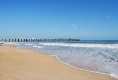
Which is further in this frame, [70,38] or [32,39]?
[70,38]

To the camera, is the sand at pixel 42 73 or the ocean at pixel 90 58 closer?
the sand at pixel 42 73

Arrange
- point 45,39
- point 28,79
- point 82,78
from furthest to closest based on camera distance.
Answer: point 45,39, point 82,78, point 28,79

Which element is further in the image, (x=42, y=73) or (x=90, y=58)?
(x=90, y=58)

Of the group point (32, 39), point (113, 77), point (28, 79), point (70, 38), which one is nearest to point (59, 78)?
point (28, 79)

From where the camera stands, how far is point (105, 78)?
21.7 ft

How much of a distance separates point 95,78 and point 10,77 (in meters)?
2.80

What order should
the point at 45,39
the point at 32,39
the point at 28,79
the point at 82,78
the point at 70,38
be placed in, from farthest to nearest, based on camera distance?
the point at 70,38 → the point at 45,39 → the point at 32,39 → the point at 82,78 → the point at 28,79

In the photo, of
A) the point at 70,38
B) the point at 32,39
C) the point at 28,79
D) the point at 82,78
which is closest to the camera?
the point at 28,79

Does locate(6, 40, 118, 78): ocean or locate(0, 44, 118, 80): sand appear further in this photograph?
locate(6, 40, 118, 78): ocean

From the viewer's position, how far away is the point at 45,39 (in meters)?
112

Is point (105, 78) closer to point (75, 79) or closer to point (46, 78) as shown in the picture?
point (75, 79)

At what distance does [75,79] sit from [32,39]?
99.5 m

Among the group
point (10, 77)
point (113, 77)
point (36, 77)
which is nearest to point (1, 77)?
point (10, 77)

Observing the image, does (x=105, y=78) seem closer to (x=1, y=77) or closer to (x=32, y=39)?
(x=1, y=77)
